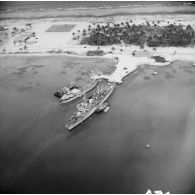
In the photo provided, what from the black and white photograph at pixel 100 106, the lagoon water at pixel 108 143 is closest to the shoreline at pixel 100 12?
the black and white photograph at pixel 100 106

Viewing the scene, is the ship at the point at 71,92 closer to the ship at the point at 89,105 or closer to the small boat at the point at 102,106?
the ship at the point at 89,105

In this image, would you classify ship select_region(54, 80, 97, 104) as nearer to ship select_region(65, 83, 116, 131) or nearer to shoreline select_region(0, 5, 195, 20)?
ship select_region(65, 83, 116, 131)

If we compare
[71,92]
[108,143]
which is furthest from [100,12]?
[108,143]

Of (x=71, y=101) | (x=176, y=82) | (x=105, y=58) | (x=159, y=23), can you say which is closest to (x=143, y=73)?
(x=176, y=82)

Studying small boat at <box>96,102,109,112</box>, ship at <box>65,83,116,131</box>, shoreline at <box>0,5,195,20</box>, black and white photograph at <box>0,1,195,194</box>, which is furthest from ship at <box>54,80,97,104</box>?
shoreline at <box>0,5,195,20</box>

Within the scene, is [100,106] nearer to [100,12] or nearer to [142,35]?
[142,35]

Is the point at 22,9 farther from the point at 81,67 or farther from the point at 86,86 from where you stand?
the point at 86,86
